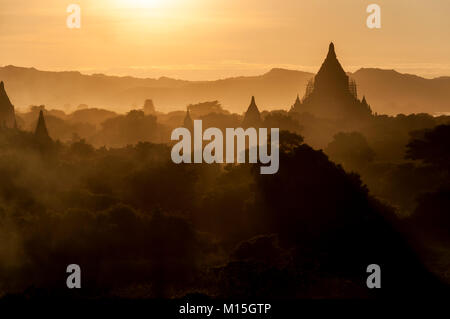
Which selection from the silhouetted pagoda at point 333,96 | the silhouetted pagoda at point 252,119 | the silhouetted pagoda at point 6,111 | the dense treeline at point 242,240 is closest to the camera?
the dense treeline at point 242,240

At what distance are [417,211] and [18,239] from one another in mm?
18600

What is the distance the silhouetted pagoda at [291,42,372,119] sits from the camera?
132 metres

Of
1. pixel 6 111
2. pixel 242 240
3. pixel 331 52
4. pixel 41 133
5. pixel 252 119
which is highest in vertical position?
pixel 331 52

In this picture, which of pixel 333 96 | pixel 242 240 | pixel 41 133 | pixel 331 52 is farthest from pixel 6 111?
pixel 242 240

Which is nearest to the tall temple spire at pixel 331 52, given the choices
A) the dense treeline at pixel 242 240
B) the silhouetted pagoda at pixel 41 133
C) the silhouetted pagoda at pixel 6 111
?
the silhouetted pagoda at pixel 6 111

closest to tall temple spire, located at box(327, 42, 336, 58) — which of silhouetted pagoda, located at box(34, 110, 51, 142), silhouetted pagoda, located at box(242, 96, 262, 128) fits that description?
silhouetted pagoda, located at box(242, 96, 262, 128)

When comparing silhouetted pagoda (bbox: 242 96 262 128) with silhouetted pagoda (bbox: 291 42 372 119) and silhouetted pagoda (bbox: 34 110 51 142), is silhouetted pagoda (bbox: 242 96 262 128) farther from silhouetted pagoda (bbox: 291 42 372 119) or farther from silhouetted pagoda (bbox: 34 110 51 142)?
silhouetted pagoda (bbox: 34 110 51 142)

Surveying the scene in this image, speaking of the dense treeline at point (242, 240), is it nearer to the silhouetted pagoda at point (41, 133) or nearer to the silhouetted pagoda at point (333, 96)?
the silhouetted pagoda at point (41, 133)

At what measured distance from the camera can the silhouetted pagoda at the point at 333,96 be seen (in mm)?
132250

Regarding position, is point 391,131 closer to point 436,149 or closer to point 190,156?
point 190,156

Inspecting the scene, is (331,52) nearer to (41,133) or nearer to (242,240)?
(41,133)

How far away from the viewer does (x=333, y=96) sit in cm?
13375
